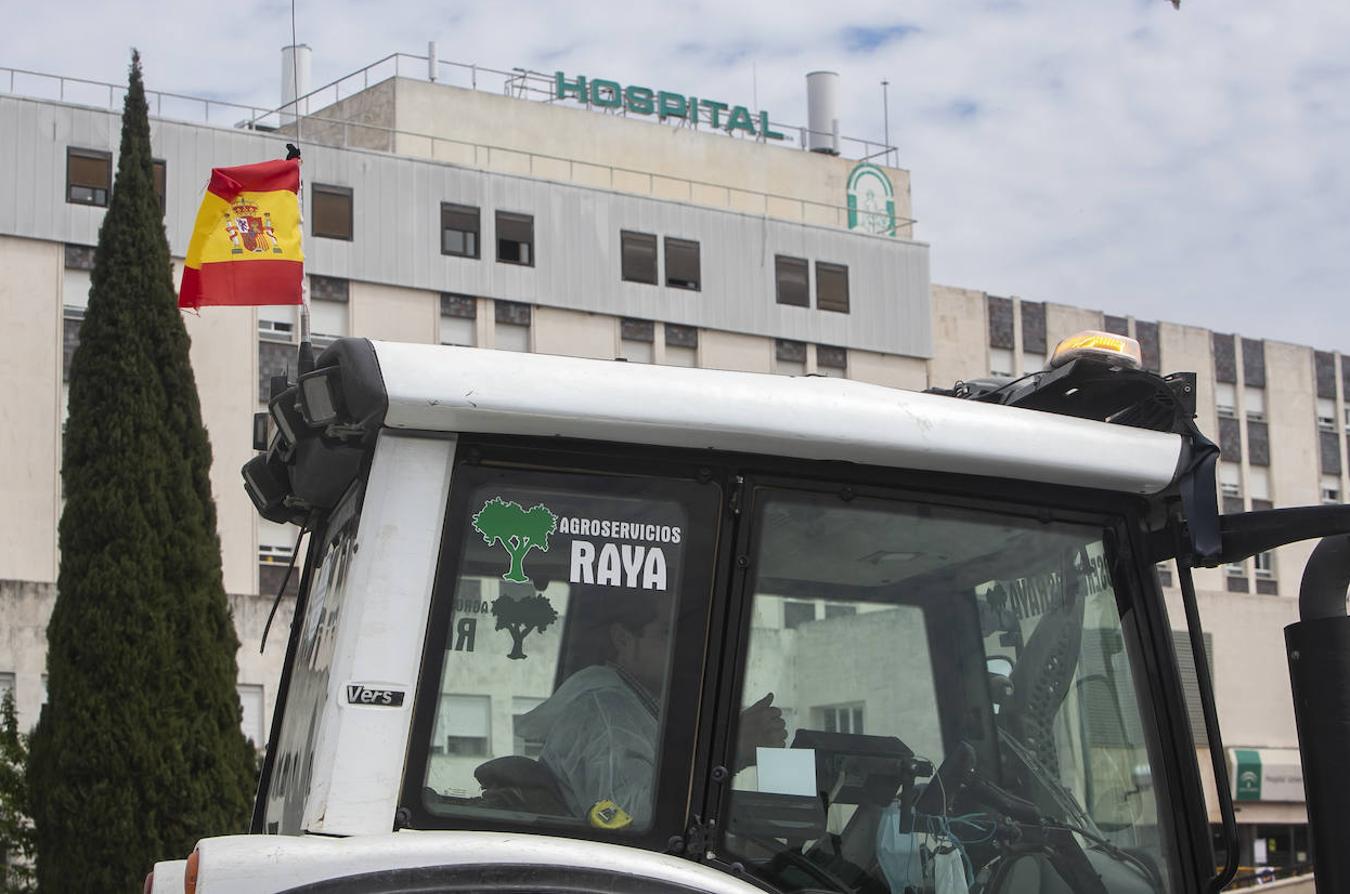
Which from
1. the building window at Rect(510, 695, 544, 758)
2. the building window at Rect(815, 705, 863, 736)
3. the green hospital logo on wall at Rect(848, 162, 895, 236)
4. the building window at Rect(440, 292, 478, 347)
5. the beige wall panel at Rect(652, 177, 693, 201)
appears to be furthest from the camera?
the green hospital logo on wall at Rect(848, 162, 895, 236)

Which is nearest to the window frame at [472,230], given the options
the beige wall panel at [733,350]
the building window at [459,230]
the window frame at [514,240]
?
the building window at [459,230]

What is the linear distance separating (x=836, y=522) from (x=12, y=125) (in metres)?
37.3

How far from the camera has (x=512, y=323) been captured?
1682 inches

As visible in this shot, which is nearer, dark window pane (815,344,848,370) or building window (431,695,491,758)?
building window (431,695,491,758)

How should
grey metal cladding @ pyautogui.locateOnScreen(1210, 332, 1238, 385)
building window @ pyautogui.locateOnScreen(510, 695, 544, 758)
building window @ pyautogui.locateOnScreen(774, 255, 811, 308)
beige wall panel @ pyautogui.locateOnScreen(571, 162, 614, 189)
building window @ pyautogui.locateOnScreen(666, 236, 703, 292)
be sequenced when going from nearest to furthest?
building window @ pyautogui.locateOnScreen(510, 695, 544, 758), building window @ pyautogui.locateOnScreen(666, 236, 703, 292), building window @ pyautogui.locateOnScreen(774, 255, 811, 308), beige wall panel @ pyautogui.locateOnScreen(571, 162, 614, 189), grey metal cladding @ pyautogui.locateOnScreen(1210, 332, 1238, 385)

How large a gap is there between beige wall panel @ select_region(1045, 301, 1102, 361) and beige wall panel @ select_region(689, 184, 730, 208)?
30.9 ft

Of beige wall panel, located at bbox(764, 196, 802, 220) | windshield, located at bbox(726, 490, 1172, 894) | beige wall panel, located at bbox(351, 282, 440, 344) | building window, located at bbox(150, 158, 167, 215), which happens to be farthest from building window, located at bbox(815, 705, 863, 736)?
beige wall panel, located at bbox(764, 196, 802, 220)

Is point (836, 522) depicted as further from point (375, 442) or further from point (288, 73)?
point (288, 73)

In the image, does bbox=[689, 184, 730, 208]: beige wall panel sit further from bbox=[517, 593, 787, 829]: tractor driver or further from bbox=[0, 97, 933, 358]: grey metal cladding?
bbox=[517, 593, 787, 829]: tractor driver

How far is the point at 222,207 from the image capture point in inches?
780

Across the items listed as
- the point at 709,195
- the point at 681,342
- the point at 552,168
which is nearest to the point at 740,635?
the point at 681,342

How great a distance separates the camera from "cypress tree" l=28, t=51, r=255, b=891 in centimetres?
2281

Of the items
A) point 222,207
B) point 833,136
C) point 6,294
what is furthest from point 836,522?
point 833,136

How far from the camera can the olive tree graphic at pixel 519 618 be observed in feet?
10.6
